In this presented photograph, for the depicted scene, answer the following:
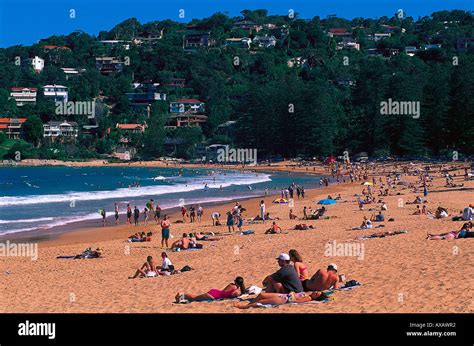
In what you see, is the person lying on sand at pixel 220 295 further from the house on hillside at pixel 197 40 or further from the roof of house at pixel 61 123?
the house on hillside at pixel 197 40

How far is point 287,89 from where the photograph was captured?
8275cm

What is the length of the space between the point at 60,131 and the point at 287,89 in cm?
3663

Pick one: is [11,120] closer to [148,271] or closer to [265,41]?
[265,41]

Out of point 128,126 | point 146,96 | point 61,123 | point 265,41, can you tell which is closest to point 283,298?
point 61,123

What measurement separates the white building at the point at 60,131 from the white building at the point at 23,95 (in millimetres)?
26231

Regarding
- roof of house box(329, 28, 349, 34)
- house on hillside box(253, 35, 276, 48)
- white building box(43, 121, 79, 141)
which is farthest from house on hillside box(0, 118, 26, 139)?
roof of house box(329, 28, 349, 34)

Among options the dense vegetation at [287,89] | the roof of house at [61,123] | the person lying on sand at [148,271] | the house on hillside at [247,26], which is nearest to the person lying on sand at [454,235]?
the person lying on sand at [148,271]

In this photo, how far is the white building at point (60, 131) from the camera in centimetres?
10312

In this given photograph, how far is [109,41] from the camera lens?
642ft

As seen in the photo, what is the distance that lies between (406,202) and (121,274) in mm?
15944

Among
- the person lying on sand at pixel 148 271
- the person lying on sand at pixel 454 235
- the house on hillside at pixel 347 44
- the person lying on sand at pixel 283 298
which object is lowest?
the person lying on sand at pixel 148 271

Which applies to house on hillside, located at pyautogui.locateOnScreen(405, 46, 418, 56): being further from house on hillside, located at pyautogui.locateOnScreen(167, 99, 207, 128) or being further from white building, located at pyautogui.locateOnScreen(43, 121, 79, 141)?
white building, located at pyautogui.locateOnScreen(43, 121, 79, 141)

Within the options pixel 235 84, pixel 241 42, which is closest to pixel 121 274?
pixel 235 84

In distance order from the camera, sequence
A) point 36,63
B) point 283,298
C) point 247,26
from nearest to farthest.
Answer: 1. point 283,298
2. point 36,63
3. point 247,26
